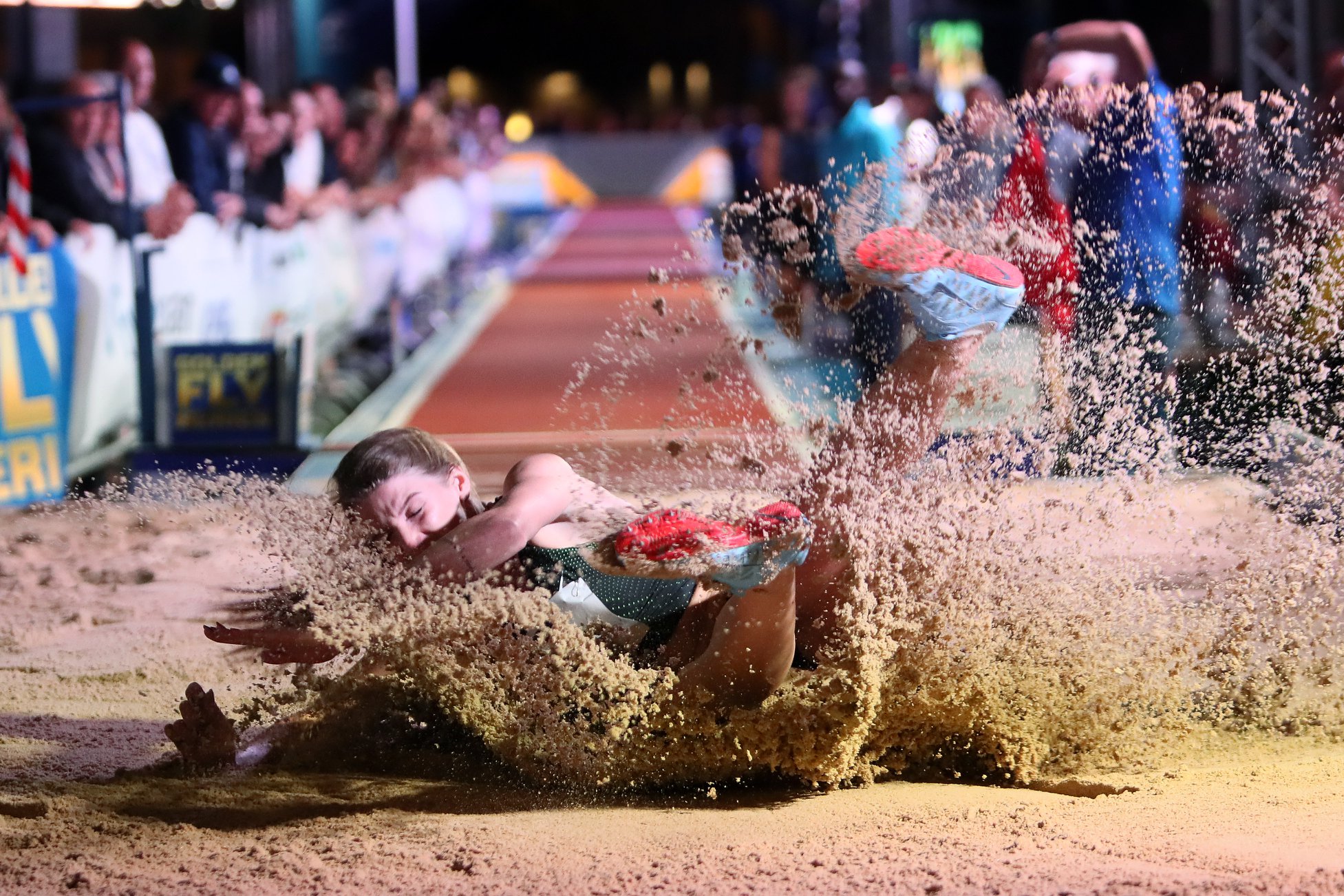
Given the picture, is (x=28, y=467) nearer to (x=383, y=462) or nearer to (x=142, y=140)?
(x=142, y=140)

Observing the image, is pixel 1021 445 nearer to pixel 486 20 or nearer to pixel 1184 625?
pixel 1184 625

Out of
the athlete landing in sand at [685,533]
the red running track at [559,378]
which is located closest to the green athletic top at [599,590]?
the athlete landing in sand at [685,533]

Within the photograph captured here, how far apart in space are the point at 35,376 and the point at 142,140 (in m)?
2.19

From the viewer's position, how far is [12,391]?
546 cm

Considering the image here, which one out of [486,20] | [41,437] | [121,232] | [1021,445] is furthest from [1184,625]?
[486,20]

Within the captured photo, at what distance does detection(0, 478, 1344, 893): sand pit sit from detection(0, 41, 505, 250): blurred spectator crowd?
3370 mm

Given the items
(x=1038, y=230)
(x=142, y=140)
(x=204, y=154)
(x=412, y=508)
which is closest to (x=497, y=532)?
(x=412, y=508)

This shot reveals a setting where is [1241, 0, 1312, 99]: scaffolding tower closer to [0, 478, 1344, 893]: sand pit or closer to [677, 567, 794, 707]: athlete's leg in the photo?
[0, 478, 1344, 893]: sand pit

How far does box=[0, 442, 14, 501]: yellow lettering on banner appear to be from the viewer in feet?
17.8

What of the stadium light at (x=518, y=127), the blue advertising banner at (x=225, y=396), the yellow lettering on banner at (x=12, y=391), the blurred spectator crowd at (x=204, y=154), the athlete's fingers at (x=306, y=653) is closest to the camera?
the athlete's fingers at (x=306, y=653)

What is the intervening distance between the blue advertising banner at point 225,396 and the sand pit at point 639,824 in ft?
8.68

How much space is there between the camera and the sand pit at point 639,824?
238 centimetres

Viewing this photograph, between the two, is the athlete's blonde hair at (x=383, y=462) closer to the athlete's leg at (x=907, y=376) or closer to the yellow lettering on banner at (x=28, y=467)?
the athlete's leg at (x=907, y=376)

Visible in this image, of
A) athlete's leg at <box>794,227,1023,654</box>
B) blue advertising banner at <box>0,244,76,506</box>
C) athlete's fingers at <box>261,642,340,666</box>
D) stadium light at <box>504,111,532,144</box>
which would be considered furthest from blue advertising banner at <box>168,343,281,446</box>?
stadium light at <box>504,111,532,144</box>
